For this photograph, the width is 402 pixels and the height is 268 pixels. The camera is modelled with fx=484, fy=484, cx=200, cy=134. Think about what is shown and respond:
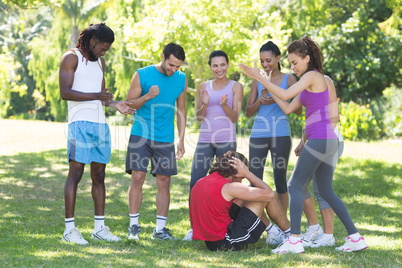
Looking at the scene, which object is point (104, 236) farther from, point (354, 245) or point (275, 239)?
point (354, 245)

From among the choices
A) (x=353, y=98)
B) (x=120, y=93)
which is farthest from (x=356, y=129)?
(x=120, y=93)

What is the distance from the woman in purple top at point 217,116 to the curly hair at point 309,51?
1.01 metres

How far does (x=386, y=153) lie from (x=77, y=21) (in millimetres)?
21909

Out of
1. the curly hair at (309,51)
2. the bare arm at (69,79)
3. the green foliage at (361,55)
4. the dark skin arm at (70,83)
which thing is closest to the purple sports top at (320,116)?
the curly hair at (309,51)

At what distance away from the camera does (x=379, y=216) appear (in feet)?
22.0

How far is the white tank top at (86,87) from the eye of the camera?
4.75m

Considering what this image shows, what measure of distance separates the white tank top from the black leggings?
1.64m

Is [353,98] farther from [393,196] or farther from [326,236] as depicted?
[326,236]

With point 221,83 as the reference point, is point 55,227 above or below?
below

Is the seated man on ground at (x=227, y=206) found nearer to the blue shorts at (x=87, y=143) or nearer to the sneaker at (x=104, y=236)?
the sneaker at (x=104, y=236)

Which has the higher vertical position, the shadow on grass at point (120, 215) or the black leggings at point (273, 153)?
the black leggings at point (273, 153)

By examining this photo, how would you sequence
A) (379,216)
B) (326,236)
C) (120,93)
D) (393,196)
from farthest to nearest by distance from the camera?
(120,93), (393,196), (379,216), (326,236)

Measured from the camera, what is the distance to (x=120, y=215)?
654 cm

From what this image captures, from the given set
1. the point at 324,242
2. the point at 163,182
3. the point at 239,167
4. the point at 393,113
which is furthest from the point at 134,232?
the point at 393,113
